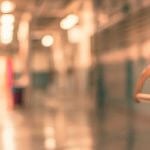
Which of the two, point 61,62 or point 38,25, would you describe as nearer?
point 38,25

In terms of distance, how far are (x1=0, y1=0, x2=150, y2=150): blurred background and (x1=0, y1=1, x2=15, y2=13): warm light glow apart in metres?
0.03

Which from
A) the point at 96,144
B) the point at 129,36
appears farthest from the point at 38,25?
the point at 96,144

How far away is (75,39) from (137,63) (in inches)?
237

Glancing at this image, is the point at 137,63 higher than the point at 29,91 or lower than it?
higher

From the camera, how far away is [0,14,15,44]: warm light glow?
459 inches

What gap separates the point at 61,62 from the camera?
61.2ft

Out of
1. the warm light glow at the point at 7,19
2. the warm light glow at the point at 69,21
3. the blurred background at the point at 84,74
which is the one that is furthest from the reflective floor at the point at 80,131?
the warm light glow at the point at 7,19

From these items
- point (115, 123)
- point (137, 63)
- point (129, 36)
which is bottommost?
point (115, 123)

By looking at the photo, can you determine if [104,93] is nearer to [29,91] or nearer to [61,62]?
[29,91]

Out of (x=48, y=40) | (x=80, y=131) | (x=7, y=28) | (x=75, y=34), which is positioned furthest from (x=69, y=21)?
(x=80, y=131)

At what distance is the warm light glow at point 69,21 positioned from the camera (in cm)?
1154

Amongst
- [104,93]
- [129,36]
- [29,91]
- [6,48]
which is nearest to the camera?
[129,36]

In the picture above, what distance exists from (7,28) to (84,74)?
298 centimetres

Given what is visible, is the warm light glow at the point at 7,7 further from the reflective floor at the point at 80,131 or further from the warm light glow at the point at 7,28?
the reflective floor at the point at 80,131
